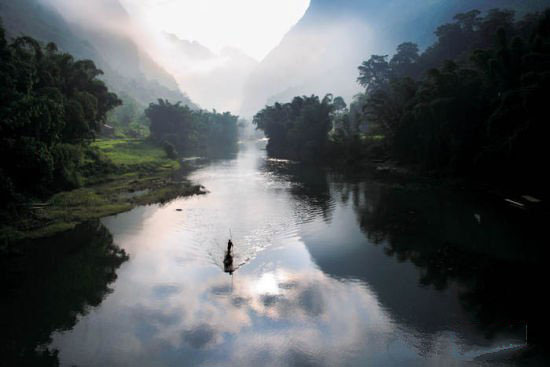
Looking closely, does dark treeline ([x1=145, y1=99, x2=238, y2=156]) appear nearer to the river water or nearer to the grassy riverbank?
the grassy riverbank

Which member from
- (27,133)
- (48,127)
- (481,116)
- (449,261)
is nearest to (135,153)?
(48,127)

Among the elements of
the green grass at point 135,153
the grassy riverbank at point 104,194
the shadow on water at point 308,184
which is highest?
the green grass at point 135,153

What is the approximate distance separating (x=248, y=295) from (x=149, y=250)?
38.0 feet

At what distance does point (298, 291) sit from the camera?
2316cm

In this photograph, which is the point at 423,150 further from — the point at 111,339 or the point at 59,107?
the point at 111,339

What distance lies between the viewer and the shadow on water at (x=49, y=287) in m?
17.9

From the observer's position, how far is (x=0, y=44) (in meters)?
34.1

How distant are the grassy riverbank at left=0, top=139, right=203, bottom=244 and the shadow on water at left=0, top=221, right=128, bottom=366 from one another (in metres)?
2.43

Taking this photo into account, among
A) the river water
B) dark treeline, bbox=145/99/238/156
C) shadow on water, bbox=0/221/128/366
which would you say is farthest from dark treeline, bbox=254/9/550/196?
dark treeline, bbox=145/99/238/156

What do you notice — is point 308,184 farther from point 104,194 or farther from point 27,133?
point 27,133

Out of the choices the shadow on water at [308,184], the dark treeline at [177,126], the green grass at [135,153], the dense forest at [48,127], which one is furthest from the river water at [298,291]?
the dark treeline at [177,126]

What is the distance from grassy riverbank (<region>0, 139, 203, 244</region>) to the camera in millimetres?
33125

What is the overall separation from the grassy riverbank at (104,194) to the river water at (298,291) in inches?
111

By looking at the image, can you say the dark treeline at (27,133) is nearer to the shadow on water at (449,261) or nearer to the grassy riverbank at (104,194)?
the grassy riverbank at (104,194)
